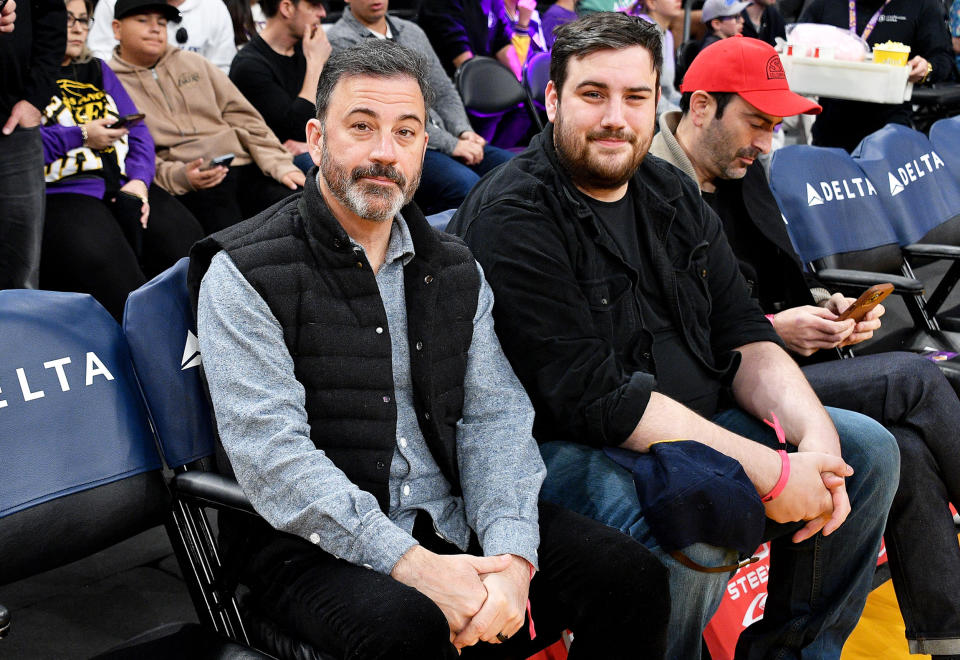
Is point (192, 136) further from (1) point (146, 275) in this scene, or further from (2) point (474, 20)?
(2) point (474, 20)

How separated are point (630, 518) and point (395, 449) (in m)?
0.54

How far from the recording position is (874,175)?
446 centimetres

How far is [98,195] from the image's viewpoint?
3900 mm

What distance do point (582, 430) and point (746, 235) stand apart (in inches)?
55.8

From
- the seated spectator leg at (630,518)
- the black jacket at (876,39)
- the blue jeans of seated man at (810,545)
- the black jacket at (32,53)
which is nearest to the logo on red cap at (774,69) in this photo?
the blue jeans of seated man at (810,545)

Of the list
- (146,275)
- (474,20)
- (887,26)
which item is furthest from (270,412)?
(887,26)

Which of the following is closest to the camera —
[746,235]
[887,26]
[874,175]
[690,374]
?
[690,374]

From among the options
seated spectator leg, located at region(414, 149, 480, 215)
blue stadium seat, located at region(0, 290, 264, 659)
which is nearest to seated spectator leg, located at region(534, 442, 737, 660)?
blue stadium seat, located at region(0, 290, 264, 659)

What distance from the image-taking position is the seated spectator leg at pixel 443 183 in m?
4.78

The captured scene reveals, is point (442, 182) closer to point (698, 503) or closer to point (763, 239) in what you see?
point (763, 239)

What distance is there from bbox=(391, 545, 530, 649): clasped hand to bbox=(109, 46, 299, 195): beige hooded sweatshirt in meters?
2.91

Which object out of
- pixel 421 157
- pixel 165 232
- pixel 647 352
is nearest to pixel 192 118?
pixel 165 232

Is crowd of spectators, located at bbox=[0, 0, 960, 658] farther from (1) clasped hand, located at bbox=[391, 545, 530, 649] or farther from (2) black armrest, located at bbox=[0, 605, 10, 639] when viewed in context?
(2) black armrest, located at bbox=[0, 605, 10, 639]

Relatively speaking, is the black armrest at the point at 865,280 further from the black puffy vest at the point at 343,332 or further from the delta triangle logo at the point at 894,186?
the black puffy vest at the point at 343,332
